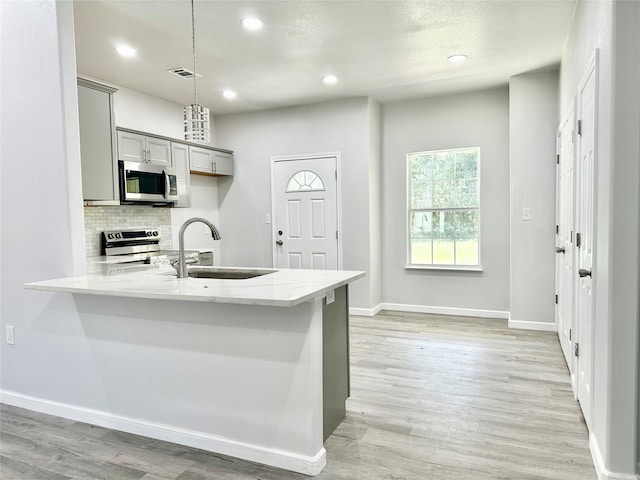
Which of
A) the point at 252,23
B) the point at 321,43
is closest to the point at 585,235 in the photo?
the point at 321,43

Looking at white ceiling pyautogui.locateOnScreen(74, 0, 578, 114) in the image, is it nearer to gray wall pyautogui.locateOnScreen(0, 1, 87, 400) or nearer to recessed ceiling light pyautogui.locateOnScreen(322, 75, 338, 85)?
recessed ceiling light pyautogui.locateOnScreen(322, 75, 338, 85)

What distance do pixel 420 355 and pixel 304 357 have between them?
2052 millimetres

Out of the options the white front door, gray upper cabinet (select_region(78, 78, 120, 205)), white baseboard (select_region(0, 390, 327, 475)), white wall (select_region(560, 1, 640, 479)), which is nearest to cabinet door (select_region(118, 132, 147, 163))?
gray upper cabinet (select_region(78, 78, 120, 205))

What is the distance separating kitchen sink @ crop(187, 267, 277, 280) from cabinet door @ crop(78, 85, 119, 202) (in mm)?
1438

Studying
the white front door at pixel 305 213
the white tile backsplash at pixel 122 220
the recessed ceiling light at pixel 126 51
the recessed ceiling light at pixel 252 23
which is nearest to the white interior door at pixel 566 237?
the recessed ceiling light at pixel 252 23

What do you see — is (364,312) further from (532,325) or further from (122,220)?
(122,220)

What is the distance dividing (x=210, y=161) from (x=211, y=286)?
12.1 ft

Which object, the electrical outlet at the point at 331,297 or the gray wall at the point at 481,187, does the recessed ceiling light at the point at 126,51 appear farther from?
the gray wall at the point at 481,187

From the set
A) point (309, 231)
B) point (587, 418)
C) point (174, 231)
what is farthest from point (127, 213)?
point (587, 418)

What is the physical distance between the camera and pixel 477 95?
5148mm

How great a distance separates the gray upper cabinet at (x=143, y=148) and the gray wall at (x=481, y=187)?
2636mm

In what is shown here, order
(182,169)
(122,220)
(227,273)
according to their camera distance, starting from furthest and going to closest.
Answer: (182,169)
(122,220)
(227,273)

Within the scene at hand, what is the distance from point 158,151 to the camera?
478 cm

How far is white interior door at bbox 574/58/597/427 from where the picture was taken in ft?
7.69
